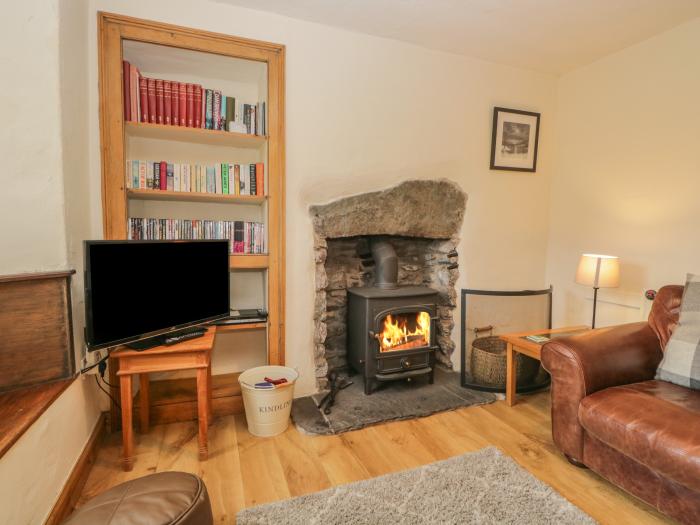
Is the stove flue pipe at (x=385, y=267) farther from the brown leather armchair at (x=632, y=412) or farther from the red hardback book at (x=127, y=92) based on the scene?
the red hardback book at (x=127, y=92)

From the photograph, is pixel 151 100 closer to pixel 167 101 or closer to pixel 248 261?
pixel 167 101

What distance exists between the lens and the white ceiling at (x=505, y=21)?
2.25 metres

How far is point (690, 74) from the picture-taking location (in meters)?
2.40

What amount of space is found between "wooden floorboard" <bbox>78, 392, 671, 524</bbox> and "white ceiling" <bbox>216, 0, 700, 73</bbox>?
8.18 feet

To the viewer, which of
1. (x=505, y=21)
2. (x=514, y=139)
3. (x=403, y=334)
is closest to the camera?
(x=505, y=21)

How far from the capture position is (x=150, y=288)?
197 centimetres

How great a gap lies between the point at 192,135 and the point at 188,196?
0.39m

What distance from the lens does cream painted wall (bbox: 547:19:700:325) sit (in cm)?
245

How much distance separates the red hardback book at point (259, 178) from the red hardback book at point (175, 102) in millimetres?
522

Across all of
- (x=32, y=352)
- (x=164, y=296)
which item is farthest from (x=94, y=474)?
(x=164, y=296)

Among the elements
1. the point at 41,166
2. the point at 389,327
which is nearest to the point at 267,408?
the point at 389,327

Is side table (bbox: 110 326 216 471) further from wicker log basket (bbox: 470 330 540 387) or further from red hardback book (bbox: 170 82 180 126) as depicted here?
wicker log basket (bbox: 470 330 540 387)

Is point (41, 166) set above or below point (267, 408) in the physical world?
above

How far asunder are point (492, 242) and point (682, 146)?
4.33 ft
